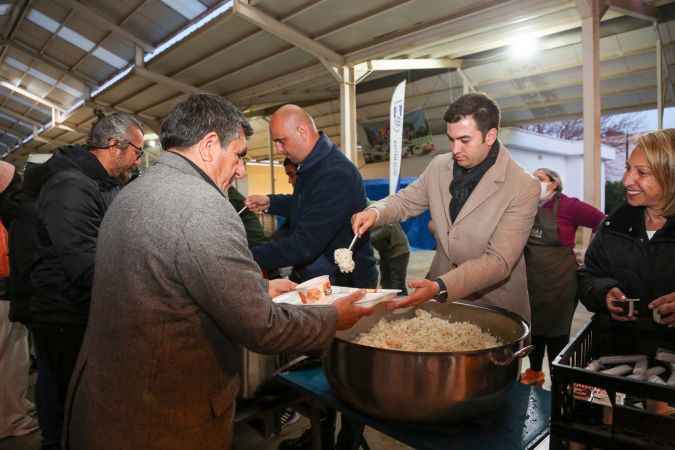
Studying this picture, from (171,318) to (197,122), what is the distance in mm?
572

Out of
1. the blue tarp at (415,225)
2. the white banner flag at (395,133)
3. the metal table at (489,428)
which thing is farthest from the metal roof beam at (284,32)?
the metal table at (489,428)

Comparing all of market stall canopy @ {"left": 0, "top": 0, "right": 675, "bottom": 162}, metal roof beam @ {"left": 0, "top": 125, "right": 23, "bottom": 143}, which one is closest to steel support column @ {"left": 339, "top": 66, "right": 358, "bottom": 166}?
market stall canopy @ {"left": 0, "top": 0, "right": 675, "bottom": 162}

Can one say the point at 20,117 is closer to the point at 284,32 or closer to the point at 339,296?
the point at 284,32

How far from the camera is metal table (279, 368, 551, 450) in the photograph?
117 centimetres

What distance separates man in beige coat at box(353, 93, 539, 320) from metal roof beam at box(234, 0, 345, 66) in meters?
4.57

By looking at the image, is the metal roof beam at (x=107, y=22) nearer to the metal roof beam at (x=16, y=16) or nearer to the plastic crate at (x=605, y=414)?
the metal roof beam at (x=16, y=16)

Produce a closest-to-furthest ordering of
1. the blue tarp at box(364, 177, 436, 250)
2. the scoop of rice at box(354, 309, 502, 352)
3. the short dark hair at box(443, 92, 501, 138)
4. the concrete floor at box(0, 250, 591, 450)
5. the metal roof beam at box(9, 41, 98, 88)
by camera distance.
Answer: the scoop of rice at box(354, 309, 502, 352) < the short dark hair at box(443, 92, 501, 138) < the concrete floor at box(0, 250, 591, 450) < the metal roof beam at box(9, 41, 98, 88) < the blue tarp at box(364, 177, 436, 250)

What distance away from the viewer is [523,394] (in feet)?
4.70

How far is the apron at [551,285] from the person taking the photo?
3.10 m

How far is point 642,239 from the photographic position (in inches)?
67.7

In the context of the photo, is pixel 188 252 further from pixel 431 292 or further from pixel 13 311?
pixel 13 311

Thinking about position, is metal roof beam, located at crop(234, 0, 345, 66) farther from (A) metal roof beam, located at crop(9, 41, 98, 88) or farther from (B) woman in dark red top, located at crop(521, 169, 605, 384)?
(A) metal roof beam, located at crop(9, 41, 98, 88)

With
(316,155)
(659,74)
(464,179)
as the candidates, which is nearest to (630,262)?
(464,179)

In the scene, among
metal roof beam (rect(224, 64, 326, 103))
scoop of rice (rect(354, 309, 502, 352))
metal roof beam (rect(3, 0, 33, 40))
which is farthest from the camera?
metal roof beam (rect(3, 0, 33, 40))
